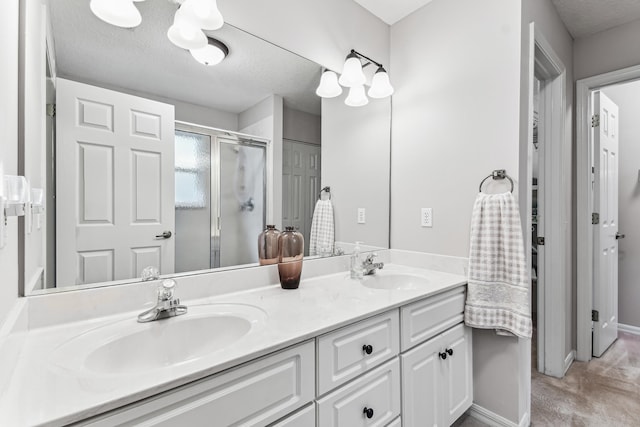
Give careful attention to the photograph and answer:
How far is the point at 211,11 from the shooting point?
113 cm

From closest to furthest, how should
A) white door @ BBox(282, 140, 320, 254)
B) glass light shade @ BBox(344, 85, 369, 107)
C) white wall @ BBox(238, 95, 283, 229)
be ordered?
white wall @ BBox(238, 95, 283, 229) → white door @ BBox(282, 140, 320, 254) → glass light shade @ BBox(344, 85, 369, 107)

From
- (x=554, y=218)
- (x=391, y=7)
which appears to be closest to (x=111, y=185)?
(x=391, y=7)

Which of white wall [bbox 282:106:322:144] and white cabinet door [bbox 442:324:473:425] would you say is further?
white wall [bbox 282:106:322:144]

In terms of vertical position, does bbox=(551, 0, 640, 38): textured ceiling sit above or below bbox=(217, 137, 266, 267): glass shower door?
above

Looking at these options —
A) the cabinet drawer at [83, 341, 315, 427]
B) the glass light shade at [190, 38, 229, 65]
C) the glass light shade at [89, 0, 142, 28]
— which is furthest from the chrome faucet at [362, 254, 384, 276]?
the glass light shade at [89, 0, 142, 28]

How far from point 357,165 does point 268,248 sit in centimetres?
85

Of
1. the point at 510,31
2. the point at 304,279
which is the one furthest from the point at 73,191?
the point at 510,31

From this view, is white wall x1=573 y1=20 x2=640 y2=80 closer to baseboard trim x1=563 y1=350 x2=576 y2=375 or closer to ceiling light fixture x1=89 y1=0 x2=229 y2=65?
baseboard trim x1=563 y1=350 x2=576 y2=375

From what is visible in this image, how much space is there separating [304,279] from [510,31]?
163 cm

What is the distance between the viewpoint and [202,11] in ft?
3.67

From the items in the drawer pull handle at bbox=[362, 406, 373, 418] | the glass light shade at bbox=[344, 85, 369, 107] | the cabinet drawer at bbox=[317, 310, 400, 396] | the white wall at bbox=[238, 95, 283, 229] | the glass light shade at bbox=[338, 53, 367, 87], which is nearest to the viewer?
the cabinet drawer at bbox=[317, 310, 400, 396]

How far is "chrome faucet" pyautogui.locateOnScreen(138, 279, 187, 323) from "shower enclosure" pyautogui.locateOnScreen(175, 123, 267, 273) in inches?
8.3

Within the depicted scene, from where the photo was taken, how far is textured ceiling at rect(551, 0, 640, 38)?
1910 mm

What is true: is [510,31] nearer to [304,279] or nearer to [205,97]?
[205,97]
